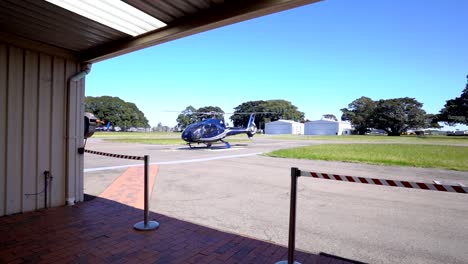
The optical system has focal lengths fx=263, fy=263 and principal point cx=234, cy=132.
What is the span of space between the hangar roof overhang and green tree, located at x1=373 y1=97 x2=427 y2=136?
289ft

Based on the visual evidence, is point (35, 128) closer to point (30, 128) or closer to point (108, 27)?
point (30, 128)

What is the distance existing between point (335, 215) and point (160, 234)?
347cm

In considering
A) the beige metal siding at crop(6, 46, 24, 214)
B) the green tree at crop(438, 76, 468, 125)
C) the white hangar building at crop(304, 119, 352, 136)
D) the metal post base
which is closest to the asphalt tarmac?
the metal post base

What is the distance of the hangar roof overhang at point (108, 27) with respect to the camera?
3.25 meters

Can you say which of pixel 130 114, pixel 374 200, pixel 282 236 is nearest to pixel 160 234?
pixel 282 236

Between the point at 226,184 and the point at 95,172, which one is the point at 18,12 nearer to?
the point at 226,184

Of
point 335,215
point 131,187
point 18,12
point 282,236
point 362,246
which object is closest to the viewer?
point 18,12

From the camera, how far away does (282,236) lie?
13.9 feet

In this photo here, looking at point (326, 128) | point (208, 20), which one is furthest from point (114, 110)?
point (208, 20)

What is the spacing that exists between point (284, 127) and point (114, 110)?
66.1 meters

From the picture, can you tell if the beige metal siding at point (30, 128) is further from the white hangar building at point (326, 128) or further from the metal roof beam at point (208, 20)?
the white hangar building at point (326, 128)

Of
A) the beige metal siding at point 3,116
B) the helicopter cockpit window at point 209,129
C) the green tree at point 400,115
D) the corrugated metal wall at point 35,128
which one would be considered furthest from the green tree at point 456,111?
the beige metal siding at point 3,116

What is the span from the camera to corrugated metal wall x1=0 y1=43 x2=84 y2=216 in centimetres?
457

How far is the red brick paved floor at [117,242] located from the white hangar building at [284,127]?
89.5 metres
